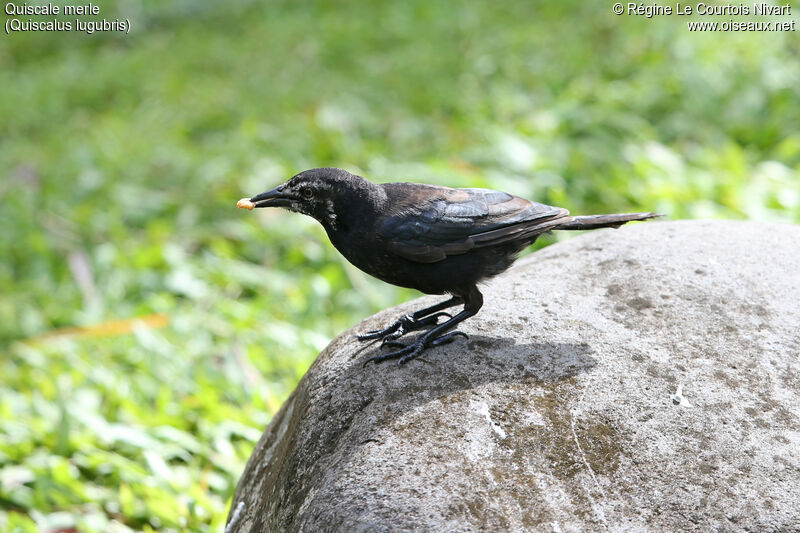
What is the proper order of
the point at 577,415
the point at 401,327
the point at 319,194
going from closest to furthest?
the point at 577,415 < the point at 319,194 < the point at 401,327

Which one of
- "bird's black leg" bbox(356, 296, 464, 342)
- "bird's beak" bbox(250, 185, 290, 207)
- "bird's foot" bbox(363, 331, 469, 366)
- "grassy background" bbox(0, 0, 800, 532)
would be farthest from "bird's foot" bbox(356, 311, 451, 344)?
"grassy background" bbox(0, 0, 800, 532)

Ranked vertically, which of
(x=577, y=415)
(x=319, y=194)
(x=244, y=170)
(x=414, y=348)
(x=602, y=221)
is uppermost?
(x=244, y=170)

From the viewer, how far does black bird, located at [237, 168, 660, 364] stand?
2.98 m

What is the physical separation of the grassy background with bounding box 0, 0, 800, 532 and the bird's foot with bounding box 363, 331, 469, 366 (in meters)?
1.29

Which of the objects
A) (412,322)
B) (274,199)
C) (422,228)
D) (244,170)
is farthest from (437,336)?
(244,170)

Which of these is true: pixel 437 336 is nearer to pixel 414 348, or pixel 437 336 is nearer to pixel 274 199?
pixel 414 348

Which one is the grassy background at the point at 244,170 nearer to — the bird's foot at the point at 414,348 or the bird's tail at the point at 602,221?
the bird's foot at the point at 414,348

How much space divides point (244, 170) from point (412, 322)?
12.6ft

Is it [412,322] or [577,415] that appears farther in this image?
[412,322]

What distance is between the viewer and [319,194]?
3.02m

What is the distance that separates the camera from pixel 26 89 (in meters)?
8.62

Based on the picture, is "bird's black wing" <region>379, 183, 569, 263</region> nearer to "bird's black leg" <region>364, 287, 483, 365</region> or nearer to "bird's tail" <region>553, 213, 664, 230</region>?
"bird's tail" <region>553, 213, 664, 230</region>

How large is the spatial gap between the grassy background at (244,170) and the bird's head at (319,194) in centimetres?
149

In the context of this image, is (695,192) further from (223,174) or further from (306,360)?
(223,174)
